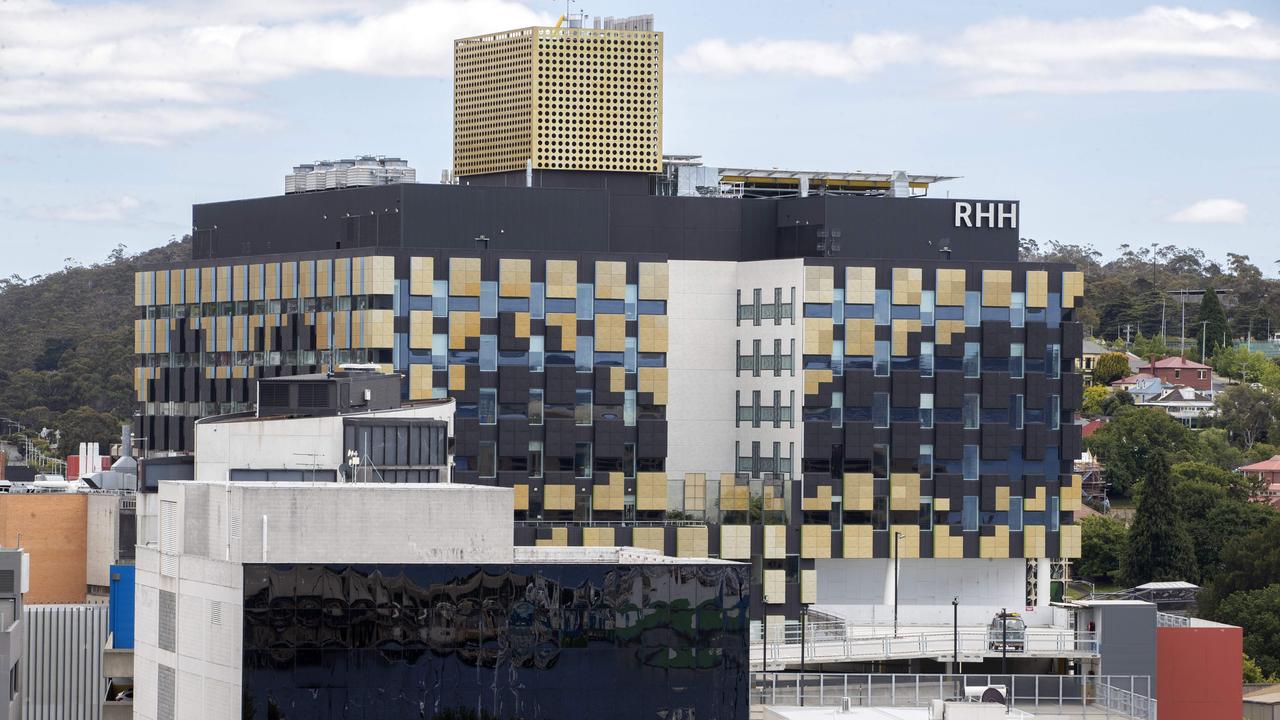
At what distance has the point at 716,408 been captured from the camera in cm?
18038

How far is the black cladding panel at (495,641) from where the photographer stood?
86938 millimetres

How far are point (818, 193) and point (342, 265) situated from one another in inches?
1641

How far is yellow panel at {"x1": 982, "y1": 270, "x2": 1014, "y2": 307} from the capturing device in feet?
576

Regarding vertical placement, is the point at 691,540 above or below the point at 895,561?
above

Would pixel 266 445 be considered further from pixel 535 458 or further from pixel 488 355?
pixel 535 458

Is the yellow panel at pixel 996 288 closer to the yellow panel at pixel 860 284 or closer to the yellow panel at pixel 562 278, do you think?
the yellow panel at pixel 860 284

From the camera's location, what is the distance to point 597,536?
551ft

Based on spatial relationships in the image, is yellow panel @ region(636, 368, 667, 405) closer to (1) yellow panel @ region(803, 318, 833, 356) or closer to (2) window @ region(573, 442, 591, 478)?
(2) window @ region(573, 442, 591, 478)

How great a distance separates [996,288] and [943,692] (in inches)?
2440

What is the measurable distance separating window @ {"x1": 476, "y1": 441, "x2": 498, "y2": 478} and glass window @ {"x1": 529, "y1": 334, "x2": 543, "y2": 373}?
20.0ft


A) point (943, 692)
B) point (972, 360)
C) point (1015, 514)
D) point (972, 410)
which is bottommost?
point (943, 692)

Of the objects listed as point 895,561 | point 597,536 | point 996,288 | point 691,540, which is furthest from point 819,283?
point 597,536

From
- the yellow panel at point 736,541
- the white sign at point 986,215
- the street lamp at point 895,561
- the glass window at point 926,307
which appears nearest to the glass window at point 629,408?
the yellow panel at point 736,541

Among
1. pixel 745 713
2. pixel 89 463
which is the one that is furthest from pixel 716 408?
pixel 745 713
